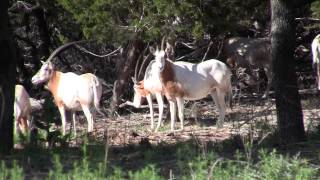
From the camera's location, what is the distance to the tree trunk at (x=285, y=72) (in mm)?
8750

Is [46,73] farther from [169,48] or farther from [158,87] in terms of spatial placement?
[169,48]

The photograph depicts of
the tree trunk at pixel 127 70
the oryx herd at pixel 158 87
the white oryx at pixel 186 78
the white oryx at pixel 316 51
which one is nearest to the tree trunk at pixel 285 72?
the oryx herd at pixel 158 87

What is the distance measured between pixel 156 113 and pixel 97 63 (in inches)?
130

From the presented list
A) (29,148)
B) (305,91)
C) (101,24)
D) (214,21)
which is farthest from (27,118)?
(305,91)

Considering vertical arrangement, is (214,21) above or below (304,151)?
above

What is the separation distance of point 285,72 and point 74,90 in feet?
20.2

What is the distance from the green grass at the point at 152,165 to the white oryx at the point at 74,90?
17.5 feet

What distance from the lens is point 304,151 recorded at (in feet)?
27.4

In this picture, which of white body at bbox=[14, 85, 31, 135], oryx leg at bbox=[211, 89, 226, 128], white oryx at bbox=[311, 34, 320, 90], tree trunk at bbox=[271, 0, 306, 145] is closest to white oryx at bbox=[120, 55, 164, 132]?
oryx leg at bbox=[211, 89, 226, 128]

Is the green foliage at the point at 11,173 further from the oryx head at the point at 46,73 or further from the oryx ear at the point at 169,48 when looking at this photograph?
the oryx ear at the point at 169,48

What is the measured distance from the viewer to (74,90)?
46.7 ft

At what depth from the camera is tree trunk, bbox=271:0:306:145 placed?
875 cm

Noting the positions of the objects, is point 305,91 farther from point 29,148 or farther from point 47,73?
point 29,148

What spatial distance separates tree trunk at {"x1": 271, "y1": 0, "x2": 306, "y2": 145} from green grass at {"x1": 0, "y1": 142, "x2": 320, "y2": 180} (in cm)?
108
